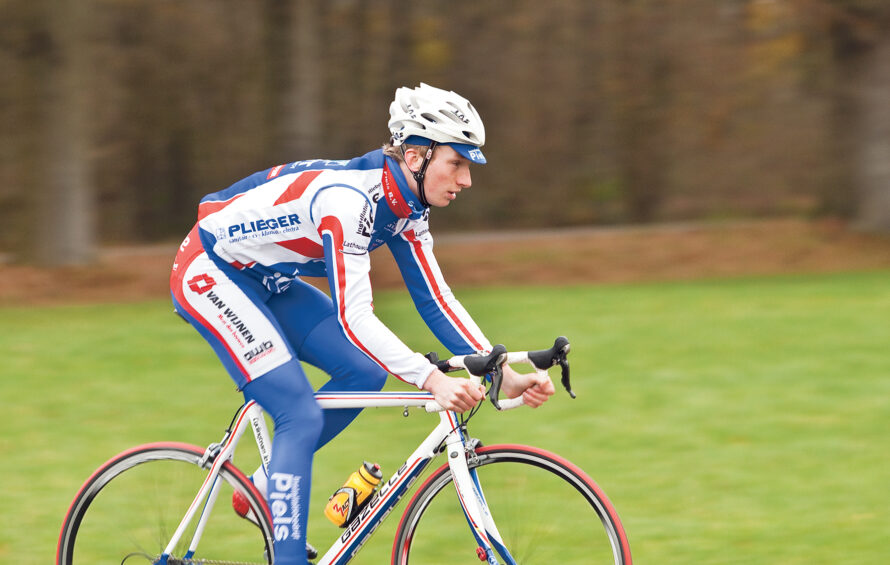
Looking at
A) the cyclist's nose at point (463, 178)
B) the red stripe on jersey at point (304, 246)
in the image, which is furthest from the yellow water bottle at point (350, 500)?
the cyclist's nose at point (463, 178)

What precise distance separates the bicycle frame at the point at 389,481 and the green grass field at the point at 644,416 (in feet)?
Answer: 2.12

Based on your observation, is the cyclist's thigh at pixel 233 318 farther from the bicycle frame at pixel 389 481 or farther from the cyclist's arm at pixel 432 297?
the cyclist's arm at pixel 432 297

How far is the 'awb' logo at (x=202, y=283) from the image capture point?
428 cm

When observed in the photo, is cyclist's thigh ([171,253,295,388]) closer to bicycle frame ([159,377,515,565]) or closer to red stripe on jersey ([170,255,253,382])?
red stripe on jersey ([170,255,253,382])

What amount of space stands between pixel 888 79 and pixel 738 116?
3.28 meters

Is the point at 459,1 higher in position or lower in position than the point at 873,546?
higher

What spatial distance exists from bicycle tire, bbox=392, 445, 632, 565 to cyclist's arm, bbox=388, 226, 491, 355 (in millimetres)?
482

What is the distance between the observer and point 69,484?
6.33 meters

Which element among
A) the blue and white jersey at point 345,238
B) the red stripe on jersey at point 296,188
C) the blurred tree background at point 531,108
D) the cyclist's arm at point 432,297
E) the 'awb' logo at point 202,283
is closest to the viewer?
the blue and white jersey at point 345,238

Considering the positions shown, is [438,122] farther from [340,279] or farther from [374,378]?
[374,378]

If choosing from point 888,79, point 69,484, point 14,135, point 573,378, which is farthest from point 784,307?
point 14,135

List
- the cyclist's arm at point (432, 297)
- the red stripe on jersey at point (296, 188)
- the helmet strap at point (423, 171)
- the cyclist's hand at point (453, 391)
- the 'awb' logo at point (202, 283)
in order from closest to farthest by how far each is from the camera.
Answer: the cyclist's hand at point (453, 391) < the helmet strap at point (423, 171) < the red stripe on jersey at point (296, 188) < the 'awb' logo at point (202, 283) < the cyclist's arm at point (432, 297)

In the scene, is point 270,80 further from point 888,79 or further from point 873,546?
point 873,546

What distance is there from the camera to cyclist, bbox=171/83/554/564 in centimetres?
396
